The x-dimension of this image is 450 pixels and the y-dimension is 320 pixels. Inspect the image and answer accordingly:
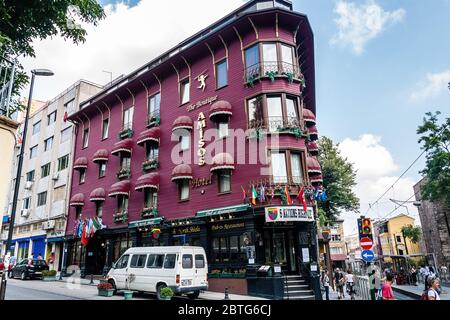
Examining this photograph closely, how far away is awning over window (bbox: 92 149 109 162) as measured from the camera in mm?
28953

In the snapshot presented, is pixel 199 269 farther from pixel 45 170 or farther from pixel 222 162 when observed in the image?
pixel 45 170

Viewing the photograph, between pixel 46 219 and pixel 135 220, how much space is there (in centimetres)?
1671

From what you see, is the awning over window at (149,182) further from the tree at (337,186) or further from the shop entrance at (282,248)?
the tree at (337,186)

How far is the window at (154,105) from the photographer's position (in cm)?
2654

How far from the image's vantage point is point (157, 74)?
88.0ft

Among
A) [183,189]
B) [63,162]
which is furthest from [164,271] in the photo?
[63,162]

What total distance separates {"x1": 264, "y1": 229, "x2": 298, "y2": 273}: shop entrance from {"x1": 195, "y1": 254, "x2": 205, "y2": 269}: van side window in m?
→ 3.92

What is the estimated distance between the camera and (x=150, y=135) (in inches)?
976

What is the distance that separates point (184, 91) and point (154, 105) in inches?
134

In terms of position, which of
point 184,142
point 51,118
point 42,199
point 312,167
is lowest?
point 312,167

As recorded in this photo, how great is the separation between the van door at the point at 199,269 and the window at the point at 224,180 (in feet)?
16.2

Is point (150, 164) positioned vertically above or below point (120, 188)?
above

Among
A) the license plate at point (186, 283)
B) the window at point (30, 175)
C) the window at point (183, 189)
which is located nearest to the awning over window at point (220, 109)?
the window at point (183, 189)

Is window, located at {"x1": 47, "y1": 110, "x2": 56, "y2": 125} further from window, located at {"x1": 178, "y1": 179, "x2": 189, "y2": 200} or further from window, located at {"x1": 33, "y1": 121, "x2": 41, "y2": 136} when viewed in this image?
window, located at {"x1": 178, "y1": 179, "x2": 189, "y2": 200}
